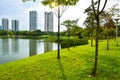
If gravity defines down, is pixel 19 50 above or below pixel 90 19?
below

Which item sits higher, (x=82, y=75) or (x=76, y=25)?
(x=76, y=25)

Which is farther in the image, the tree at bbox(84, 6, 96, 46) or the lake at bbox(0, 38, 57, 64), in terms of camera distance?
the tree at bbox(84, 6, 96, 46)

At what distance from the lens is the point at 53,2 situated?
64.6 ft

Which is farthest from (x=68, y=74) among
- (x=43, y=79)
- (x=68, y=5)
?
(x=68, y=5)

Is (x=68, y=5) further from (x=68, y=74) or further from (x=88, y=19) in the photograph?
(x=88, y=19)

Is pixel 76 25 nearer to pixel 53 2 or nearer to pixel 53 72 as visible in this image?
pixel 53 2

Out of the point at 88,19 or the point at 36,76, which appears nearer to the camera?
the point at 36,76

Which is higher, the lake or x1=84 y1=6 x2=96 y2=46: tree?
x1=84 y1=6 x2=96 y2=46: tree

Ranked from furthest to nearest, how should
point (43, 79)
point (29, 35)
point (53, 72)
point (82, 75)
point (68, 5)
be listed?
point (29, 35) → point (68, 5) → point (53, 72) → point (82, 75) → point (43, 79)

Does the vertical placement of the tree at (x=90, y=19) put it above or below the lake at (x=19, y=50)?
above

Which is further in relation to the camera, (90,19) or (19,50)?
(19,50)

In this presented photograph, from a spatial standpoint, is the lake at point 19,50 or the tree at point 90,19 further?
the tree at point 90,19

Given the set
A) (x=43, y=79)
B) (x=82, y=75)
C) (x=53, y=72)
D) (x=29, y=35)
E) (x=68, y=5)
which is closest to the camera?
(x=43, y=79)

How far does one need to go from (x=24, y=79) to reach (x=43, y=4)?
10.4 m
